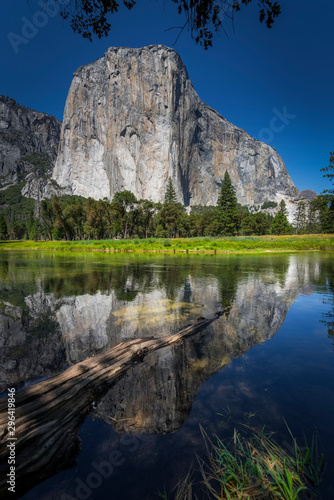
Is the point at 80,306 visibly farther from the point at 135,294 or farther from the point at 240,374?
the point at 240,374

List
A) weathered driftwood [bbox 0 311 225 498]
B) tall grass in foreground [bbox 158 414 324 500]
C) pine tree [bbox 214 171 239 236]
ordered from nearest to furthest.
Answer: tall grass in foreground [bbox 158 414 324 500] → weathered driftwood [bbox 0 311 225 498] → pine tree [bbox 214 171 239 236]

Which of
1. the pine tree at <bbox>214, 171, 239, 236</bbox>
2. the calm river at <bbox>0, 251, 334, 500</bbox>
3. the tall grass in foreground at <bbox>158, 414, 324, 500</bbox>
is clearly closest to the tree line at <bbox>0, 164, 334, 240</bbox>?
the pine tree at <bbox>214, 171, 239, 236</bbox>

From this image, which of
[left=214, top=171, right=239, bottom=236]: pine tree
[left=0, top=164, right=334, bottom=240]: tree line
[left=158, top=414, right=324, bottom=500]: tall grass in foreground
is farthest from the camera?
[left=214, top=171, right=239, bottom=236]: pine tree

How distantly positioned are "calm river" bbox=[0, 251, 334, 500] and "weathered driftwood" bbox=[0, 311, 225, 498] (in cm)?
10

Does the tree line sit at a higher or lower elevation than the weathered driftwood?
higher

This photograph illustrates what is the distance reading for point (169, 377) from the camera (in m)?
4.05

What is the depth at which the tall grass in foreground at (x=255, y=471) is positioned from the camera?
2139mm

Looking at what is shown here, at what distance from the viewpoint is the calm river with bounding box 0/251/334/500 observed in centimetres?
244

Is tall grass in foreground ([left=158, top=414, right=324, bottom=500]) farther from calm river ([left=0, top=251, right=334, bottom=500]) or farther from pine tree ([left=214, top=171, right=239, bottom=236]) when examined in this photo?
pine tree ([left=214, top=171, right=239, bottom=236])

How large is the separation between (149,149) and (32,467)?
660ft

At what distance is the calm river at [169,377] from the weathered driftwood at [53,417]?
10 centimetres

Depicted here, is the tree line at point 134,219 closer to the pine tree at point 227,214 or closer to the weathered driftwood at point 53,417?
the pine tree at point 227,214

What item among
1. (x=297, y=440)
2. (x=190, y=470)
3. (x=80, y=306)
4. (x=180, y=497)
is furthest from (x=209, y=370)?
(x=80, y=306)

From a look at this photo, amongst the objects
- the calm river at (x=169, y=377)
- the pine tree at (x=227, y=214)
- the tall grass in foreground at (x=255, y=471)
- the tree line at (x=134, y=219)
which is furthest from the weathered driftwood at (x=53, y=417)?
the pine tree at (x=227, y=214)
